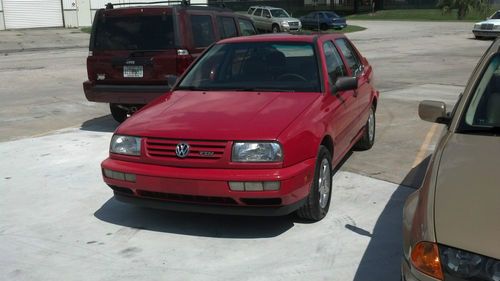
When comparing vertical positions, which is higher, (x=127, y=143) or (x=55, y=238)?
(x=127, y=143)

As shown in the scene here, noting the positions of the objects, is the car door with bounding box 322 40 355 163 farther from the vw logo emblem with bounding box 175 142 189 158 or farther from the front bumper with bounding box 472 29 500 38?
the front bumper with bounding box 472 29 500 38

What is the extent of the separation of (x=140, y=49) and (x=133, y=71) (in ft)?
1.09

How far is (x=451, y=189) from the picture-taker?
9.02ft

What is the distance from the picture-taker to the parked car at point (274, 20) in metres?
35.9

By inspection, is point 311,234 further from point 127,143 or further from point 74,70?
point 74,70

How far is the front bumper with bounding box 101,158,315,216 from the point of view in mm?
4094

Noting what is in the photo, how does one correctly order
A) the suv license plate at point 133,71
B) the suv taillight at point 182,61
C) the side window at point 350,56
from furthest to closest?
the suv license plate at point 133,71 < the suv taillight at point 182,61 < the side window at point 350,56

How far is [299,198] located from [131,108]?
16.6 ft

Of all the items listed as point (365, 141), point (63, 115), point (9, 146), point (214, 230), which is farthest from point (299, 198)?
point (63, 115)

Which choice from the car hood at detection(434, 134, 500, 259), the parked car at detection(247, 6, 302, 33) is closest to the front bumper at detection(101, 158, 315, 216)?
the car hood at detection(434, 134, 500, 259)

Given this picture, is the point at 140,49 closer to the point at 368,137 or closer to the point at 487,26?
the point at 368,137

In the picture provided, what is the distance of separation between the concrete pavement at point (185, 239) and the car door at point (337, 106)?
492mm

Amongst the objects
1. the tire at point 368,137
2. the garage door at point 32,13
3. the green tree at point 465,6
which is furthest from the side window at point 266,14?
the tire at point 368,137

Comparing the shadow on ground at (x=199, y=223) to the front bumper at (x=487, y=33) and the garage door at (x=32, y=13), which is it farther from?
the garage door at (x=32, y=13)
